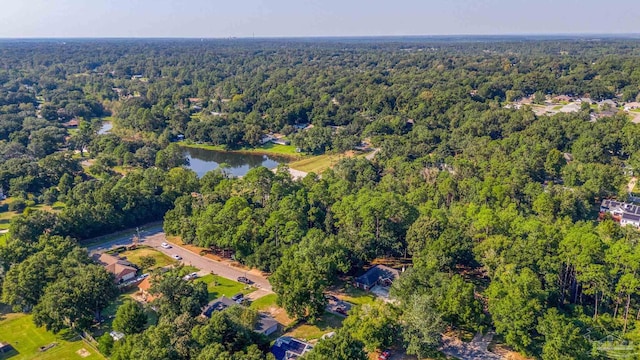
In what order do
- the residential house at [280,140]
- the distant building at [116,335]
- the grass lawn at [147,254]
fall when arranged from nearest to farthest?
the distant building at [116,335] < the grass lawn at [147,254] < the residential house at [280,140]

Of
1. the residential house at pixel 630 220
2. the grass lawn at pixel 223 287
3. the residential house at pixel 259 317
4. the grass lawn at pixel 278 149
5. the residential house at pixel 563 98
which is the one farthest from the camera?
the residential house at pixel 563 98

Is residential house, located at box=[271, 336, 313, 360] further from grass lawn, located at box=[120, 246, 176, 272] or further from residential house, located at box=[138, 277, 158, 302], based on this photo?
grass lawn, located at box=[120, 246, 176, 272]

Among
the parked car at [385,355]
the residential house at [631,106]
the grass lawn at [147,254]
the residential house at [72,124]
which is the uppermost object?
the residential house at [631,106]

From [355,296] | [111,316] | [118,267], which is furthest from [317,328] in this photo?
[118,267]

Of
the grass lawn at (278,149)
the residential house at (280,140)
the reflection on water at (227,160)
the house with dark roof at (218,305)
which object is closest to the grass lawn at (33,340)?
the house with dark roof at (218,305)

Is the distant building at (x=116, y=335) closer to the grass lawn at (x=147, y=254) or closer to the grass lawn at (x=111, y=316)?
the grass lawn at (x=111, y=316)

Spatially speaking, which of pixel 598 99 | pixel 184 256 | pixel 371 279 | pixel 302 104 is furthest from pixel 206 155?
pixel 598 99

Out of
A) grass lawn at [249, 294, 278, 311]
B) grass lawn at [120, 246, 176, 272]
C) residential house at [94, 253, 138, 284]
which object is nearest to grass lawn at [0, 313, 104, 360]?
residential house at [94, 253, 138, 284]
